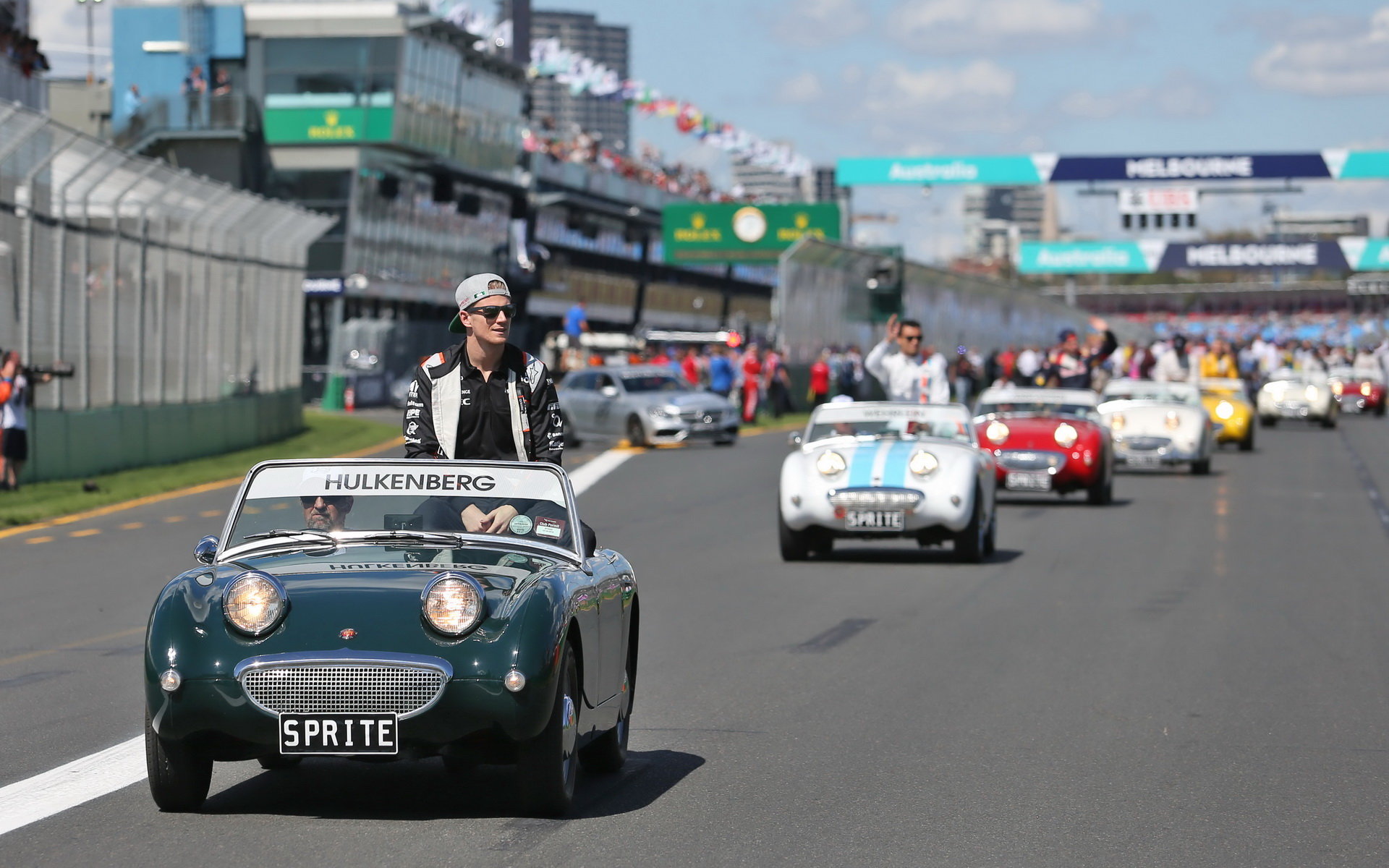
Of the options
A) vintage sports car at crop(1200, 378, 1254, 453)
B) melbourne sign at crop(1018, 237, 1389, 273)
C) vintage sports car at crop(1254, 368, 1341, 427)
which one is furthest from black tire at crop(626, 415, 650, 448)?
melbourne sign at crop(1018, 237, 1389, 273)

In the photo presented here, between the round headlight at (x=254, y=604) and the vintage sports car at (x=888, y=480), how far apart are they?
9.47m

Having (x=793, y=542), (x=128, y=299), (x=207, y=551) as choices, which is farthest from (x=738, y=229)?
(x=207, y=551)

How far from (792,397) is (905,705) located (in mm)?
38190

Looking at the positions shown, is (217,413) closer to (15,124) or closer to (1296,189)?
(15,124)

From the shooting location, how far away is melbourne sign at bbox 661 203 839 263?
2459 inches

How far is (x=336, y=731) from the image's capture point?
5715mm

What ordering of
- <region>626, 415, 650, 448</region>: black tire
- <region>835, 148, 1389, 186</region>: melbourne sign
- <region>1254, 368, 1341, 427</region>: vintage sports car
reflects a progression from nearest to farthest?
1. <region>626, 415, 650, 448</region>: black tire
2. <region>1254, 368, 1341, 427</region>: vintage sports car
3. <region>835, 148, 1389, 186</region>: melbourne sign

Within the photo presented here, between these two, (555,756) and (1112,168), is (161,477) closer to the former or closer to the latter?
(555,756)

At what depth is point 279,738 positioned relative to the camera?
5.73m

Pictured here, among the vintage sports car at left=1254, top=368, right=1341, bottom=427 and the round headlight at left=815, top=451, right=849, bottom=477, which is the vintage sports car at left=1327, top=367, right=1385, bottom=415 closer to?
the vintage sports car at left=1254, top=368, right=1341, bottom=427

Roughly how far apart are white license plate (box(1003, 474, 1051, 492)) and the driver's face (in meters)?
14.9

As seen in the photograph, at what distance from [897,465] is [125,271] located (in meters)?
13.5

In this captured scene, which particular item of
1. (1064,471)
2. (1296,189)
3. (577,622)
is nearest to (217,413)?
(1064,471)

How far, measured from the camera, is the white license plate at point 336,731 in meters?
5.71
